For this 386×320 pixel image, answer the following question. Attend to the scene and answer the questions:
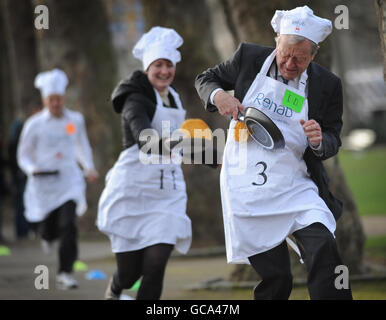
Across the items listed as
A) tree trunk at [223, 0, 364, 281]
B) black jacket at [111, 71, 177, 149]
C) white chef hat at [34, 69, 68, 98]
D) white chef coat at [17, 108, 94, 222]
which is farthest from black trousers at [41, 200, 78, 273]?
black jacket at [111, 71, 177, 149]

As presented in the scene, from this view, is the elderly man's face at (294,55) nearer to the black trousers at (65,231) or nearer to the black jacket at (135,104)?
the black jacket at (135,104)

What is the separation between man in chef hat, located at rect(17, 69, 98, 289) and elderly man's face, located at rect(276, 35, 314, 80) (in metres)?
5.15

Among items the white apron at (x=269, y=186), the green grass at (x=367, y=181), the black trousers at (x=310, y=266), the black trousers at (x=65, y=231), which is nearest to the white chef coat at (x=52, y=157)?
the black trousers at (x=65, y=231)

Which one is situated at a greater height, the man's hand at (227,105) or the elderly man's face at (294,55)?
the elderly man's face at (294,55)

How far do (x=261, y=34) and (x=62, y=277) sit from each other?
10.8ft

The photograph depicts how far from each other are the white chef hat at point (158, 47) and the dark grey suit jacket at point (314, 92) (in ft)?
4.20

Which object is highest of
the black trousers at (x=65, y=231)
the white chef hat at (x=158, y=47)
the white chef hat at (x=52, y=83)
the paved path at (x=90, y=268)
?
the white chef hat at (x=52, y=83)

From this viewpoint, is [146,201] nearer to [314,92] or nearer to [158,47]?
[158,47]

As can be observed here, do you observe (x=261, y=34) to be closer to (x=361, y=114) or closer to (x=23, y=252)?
(x=23, y=252)

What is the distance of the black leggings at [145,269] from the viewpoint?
22.8 feet

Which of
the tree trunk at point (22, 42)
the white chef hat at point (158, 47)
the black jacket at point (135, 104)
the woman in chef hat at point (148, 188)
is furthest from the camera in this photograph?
the tree trunk at point (22, 42)

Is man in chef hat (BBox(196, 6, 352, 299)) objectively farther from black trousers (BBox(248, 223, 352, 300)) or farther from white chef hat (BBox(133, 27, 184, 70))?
white chef hat (BBox(133, 27, 184, 70))

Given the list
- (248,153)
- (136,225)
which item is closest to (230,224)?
(248,153)

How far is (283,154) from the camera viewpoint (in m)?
5.77
